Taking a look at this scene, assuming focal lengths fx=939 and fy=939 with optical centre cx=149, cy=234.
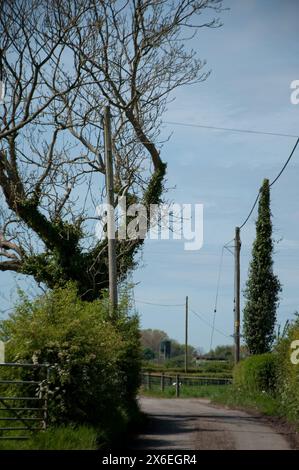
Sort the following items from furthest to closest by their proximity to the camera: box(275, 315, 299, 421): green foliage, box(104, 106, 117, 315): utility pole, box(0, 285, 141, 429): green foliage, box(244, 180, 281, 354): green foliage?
1. box(244, 180, 281, 354): green foliage
2. box(104, 106, 117, 315): utility pole
3. box(275, 315, 299, 421): green foliage
4. box(0, 285, 141, 429): green foliage

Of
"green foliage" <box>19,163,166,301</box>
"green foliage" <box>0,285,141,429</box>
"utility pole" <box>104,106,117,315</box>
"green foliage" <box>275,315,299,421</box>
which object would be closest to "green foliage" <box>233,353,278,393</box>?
"green foliage" <box>275,315,299,421</box>

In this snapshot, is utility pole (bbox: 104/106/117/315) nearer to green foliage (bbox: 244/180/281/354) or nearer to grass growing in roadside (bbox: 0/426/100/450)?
grass growing in roadside (bbox: 0/426/100/450)

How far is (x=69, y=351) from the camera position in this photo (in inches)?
685

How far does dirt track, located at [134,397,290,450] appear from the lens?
1889cm

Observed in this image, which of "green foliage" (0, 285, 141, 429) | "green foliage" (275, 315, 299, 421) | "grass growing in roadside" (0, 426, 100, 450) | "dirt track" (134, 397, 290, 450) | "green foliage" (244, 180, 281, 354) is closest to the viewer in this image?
"grass growing in roadside" (0, 426, 100, 450)

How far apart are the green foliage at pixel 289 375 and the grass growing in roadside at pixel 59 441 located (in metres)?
8.94

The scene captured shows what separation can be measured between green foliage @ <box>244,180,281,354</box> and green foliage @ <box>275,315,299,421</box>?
15.6 metres

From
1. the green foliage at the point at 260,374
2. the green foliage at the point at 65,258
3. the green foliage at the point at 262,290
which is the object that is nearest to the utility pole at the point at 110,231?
the green foliage at the point at 65,258

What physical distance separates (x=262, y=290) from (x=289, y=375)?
65.1 feet

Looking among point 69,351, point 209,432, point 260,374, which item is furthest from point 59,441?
point 260,374

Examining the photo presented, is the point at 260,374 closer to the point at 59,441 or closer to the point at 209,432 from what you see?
the point at 209,432

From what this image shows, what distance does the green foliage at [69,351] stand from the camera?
56.4 feet

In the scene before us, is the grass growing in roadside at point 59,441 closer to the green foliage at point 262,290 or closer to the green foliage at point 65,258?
the green foliage at point 65,258

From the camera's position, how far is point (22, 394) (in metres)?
17.0
